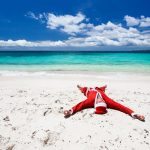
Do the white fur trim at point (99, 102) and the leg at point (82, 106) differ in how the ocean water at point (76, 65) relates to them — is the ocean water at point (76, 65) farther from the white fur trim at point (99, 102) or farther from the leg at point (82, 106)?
the leg at point (82, 106)

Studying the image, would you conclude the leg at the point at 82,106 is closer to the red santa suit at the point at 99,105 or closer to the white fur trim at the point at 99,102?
the red santa suit at the point at 99,105

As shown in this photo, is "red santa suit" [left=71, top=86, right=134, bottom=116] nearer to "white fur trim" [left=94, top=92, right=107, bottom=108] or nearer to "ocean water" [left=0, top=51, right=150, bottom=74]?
"white fur trim" [left=94, top=92, right=107, bottom=108]

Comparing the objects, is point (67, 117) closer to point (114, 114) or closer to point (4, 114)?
point (114, 114)

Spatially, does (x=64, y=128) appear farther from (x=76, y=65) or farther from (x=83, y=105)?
(x=76, y=65)

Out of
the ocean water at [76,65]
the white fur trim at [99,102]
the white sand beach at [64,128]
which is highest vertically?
the white fur trim at [99,102]

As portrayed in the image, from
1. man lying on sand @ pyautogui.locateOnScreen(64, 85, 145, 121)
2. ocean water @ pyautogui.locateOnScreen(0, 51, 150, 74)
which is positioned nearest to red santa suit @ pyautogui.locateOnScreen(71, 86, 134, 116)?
man lying on sand @ pyautogui.locateOnScreen(64, 85, 145, 121)

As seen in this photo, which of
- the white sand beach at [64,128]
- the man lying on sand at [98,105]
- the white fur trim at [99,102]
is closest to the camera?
the white sand beach at [64,128]

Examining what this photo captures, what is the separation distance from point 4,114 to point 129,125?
119 inches

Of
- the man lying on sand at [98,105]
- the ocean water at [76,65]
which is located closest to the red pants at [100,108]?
the man lying on sand at [98,105]

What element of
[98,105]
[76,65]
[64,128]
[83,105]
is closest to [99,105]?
[98,105]

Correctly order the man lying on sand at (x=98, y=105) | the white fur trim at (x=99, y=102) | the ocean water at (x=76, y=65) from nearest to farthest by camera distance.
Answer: the man lying on sand at (x=98, y=105) → the white fur trim at (x=99, y=102) → the ocean water at (x=76, y=65)

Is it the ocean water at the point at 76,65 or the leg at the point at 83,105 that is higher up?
the leg at the point at 83,105

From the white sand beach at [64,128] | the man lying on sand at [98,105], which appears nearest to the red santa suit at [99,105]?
the man lying on sand at [98,105]

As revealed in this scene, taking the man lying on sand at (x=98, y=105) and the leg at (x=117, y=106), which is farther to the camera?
the leg at (x=117, y=106)
